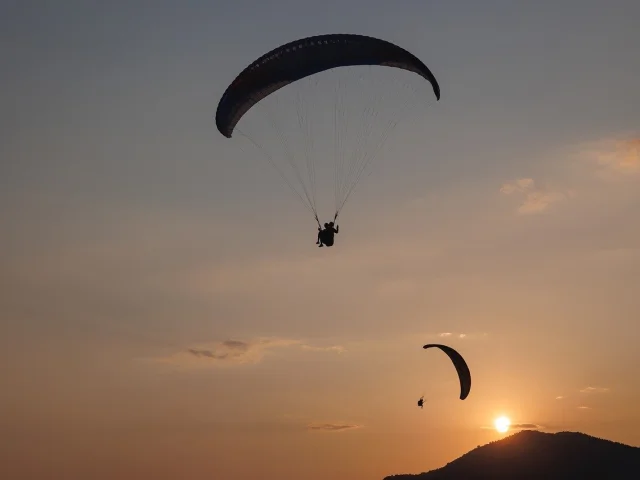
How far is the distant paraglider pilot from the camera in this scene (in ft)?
152

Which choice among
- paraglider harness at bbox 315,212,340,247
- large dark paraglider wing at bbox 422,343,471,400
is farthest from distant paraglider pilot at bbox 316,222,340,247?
large dark paraglider wing at bbox 422,343,471,400

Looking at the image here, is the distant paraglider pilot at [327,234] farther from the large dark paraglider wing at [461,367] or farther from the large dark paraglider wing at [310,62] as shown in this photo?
the large dark paraglider wing at [461,367]

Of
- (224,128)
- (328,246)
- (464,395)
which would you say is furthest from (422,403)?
(224,128)

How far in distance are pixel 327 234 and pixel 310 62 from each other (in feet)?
30.0

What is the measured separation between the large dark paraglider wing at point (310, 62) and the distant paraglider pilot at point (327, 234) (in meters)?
7.76

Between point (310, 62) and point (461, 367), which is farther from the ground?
point (310, 62)

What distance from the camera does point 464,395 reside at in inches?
2672

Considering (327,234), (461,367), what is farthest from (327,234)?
(461,367)

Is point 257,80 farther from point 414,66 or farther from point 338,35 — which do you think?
point 414,66

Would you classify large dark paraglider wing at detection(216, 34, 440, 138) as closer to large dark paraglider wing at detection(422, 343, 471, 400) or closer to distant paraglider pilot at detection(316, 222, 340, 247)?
distant paraglider pilot at detection(316, 222, 340, 247)

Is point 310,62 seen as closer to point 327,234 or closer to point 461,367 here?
point 327,234

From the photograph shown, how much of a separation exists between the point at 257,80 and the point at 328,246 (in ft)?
31.1

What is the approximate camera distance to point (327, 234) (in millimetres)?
46469

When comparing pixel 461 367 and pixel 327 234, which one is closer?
pixel 327 234
